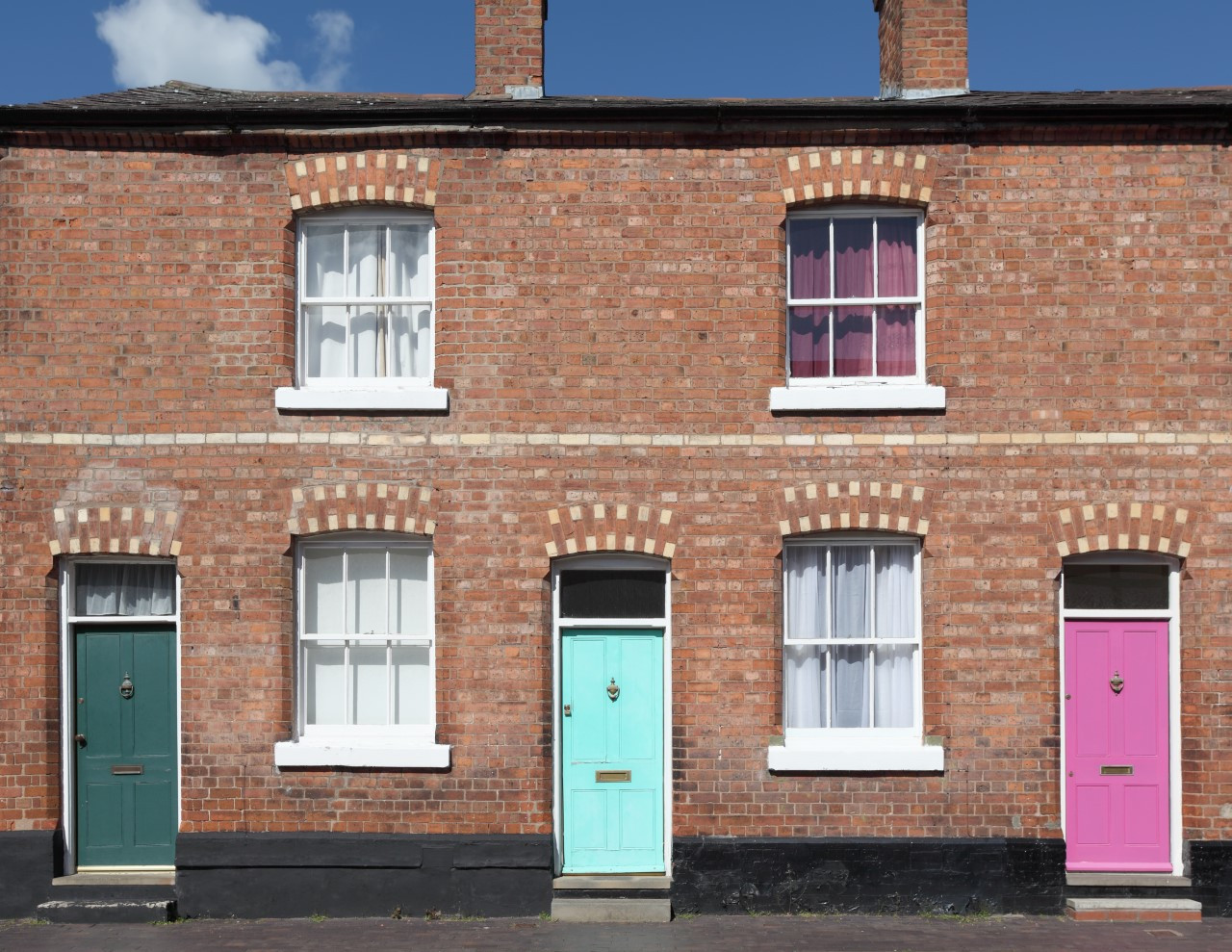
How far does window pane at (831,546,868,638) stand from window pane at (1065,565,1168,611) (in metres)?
1.77

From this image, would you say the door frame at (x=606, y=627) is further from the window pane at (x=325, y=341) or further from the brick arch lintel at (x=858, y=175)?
the brick arch lintel at (x=858, y=175)

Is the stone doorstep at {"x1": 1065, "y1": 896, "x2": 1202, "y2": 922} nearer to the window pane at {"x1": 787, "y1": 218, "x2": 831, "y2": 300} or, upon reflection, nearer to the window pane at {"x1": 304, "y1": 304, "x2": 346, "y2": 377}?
the window pane at {"x1": 787, "y1": 218, "x2": 831, "y2": 300}

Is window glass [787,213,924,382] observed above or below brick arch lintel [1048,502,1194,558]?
above

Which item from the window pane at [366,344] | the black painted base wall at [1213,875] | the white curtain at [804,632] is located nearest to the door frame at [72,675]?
the window pane at [366,344]

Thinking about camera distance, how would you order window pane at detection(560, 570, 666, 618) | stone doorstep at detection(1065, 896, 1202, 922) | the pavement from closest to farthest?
the pavement
stone doorstep at detection(1065, 896, 1202, 922)
window pane at detection(560, 570, 666, 618)

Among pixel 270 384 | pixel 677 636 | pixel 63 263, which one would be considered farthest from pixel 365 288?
pixel 677 636

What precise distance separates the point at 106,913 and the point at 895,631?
7203mm

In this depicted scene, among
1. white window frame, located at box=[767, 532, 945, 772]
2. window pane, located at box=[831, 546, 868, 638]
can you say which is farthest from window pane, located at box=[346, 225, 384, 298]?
window pane, located at box=[831, 546, 868, 638]

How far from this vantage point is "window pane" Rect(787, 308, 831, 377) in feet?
30.7

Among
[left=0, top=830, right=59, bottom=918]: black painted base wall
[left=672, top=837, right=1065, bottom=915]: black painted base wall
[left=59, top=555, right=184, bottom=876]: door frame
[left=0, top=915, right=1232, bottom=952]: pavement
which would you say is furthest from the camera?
[left=59, top=555, right=184, bottom=876]: door frame

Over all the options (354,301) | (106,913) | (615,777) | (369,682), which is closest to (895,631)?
(615,777)

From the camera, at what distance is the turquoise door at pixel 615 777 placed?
30.2 feet

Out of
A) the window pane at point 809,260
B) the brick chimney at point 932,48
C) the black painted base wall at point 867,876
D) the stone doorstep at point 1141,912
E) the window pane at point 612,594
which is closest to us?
the stone doorstep at point 1141,912

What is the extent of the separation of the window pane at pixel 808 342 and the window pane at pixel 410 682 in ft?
13.8
